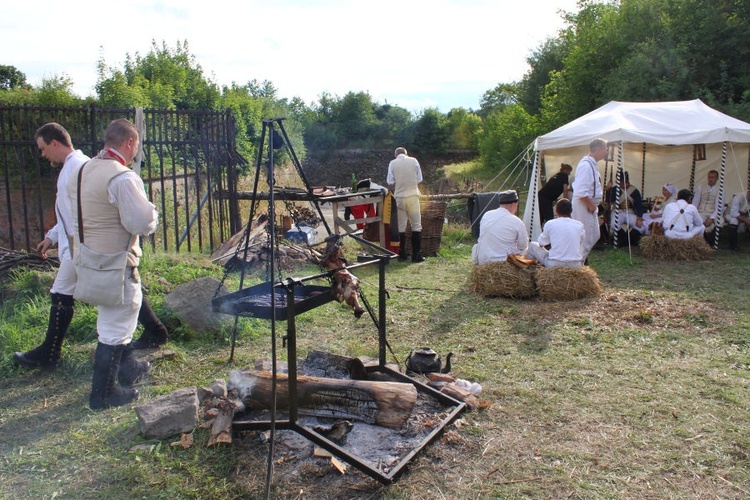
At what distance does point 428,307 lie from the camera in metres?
6.92

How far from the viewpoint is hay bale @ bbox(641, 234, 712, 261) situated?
32.2 ft

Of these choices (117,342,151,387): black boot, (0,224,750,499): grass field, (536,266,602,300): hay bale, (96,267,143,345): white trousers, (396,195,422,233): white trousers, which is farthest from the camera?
(396,195,422,233): white trousers

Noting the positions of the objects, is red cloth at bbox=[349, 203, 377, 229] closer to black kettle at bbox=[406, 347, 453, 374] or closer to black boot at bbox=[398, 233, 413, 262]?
black boot at bbox=[398, 233, 413, 262]

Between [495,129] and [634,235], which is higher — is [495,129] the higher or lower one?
the higher one

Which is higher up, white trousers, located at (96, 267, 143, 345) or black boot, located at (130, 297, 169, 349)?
white trousers, located at (96, 267, 143, 345)

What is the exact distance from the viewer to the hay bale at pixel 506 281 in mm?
7211

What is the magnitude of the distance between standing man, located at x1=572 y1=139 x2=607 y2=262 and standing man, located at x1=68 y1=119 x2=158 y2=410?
19.8ft

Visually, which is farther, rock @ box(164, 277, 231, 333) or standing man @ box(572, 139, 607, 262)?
standing man @ box(572, 139, 607, 262)

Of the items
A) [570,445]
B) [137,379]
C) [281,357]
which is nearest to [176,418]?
[137,379]

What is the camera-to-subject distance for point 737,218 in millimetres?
10750

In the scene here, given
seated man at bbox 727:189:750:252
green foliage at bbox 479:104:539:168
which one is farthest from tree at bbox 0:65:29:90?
seated man at bbox 727:189:750:252

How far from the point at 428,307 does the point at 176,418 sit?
3.82 metres

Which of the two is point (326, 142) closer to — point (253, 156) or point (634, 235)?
point (253, 156)

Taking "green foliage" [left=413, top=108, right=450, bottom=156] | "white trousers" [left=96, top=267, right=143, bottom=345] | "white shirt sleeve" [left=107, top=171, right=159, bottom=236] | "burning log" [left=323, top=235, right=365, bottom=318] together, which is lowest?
"white trousers" [left=96, top=267, right=143, bottom=345]
